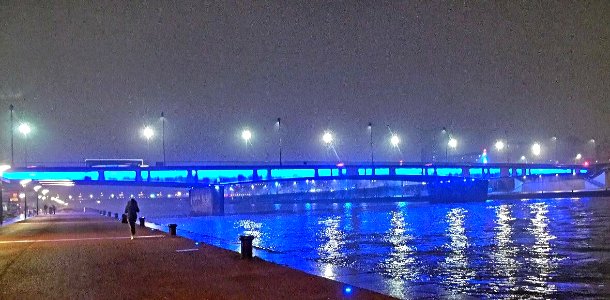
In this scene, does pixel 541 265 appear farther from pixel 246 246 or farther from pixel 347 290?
pixel 347 290

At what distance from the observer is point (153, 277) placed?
Answer: 18.0 metres

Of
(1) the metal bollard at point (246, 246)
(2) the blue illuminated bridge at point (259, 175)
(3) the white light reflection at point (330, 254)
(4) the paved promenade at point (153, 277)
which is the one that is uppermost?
(2) the blue illuminated bridge at point (259, 175)

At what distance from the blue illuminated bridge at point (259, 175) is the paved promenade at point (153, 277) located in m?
91.6

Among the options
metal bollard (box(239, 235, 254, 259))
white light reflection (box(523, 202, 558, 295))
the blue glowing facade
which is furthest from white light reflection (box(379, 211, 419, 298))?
the blue glowing facade

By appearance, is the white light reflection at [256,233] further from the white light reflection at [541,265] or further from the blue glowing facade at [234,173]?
the blue glowing facade at [234,173]

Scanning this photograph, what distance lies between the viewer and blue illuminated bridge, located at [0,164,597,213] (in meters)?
118

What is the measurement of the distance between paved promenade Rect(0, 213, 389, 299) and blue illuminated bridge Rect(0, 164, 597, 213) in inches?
3606

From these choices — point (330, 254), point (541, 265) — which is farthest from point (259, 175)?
point (541, 265)

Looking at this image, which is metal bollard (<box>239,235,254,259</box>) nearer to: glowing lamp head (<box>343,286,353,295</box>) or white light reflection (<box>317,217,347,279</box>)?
white light reflection (<box>317,217,347,279</box>)

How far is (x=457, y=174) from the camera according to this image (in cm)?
15175

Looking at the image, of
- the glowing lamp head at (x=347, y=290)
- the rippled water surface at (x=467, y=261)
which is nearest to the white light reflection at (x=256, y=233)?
the rippled water surface at (x=467, y=261)

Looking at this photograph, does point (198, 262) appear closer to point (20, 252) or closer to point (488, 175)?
point (20, 252)

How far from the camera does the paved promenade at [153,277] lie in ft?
48.4

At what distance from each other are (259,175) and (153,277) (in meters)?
114
